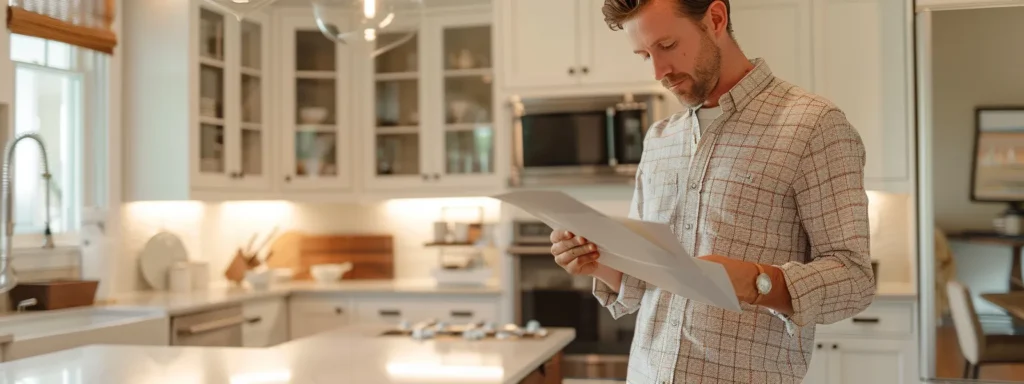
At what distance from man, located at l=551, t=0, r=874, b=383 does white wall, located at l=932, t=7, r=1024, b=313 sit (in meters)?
2.45

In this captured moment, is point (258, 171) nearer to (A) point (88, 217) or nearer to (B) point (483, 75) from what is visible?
(A) point (88, 217)

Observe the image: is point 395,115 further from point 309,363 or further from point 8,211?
point 309,363

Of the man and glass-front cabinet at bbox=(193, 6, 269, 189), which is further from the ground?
glass-front cabinet at bbox=(193, 6, 269, 189)

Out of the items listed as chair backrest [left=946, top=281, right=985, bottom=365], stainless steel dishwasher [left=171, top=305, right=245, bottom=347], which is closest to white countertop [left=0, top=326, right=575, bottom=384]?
stainless steel dishwasher [left=171, top=305, right=245, bottom=347]

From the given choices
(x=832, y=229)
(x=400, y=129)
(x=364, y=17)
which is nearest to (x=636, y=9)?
(x=832, y=229)

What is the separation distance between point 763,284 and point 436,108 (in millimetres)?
3724

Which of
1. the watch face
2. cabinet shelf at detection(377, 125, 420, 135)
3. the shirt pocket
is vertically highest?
cabinet shelf at detection(377, 125, 420, 135)

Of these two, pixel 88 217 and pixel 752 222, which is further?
pixel 88 217

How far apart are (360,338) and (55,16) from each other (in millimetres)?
2043

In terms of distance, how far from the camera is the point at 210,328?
12.6ft

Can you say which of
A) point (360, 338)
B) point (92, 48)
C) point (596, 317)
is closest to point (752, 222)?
point (360, 338)

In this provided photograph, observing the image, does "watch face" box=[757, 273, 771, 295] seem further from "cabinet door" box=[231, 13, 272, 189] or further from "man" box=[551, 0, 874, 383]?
"cabinet door" box=[231, 13, 272, 189]

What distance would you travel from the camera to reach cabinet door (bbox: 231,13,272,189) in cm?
454

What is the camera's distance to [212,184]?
14.1ft
